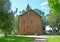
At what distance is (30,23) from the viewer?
73.2 meters

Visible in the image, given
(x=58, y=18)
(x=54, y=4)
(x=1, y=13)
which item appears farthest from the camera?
(x=58, y=18)

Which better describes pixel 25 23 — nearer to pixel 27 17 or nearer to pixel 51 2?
pixel 27 17

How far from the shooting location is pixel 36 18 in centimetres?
7219

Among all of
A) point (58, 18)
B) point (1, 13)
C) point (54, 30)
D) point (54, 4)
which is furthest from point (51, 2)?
point (54, 30)

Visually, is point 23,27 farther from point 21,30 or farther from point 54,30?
point 54,30

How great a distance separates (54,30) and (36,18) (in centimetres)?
1932

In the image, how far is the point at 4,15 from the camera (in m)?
34.1

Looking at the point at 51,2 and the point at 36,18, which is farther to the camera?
the point at 36,18

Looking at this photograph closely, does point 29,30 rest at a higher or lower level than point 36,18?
lower

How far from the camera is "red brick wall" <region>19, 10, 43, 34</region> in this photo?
71.8 metres

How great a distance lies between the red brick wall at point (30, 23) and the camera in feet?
236

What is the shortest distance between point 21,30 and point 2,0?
38.9 meters

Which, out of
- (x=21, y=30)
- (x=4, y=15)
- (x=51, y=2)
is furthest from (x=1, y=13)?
(x=21, y=30)

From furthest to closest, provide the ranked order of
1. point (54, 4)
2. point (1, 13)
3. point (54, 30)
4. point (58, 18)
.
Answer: point (54, 30), point (58, 18), point (1, 13), point (54, 4)
